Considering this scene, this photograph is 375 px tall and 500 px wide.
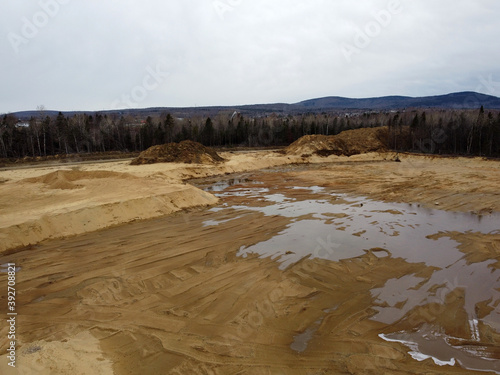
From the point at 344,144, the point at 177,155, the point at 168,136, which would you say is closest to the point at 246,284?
the point at 177,155

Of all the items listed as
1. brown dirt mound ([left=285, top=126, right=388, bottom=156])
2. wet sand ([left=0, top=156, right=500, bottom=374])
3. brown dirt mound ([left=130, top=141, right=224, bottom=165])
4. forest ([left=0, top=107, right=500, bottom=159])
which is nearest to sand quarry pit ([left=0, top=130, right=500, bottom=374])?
wet sand ([left=0, top=156, right=500, bottom=374])

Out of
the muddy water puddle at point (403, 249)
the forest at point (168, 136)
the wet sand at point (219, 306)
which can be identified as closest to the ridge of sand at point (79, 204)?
the wet sand at point (219, 306)

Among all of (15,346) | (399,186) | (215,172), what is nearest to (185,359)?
(15,346)

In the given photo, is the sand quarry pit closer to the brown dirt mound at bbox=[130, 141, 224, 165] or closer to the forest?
the brown dirt mound at bbox=[130, 141, 224, 165]

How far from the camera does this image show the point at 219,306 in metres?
6.16

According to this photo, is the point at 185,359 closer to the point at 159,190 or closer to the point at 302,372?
the point at 302,372

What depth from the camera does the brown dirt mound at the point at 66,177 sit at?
16469mm

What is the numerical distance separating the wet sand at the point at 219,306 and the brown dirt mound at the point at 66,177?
717cm

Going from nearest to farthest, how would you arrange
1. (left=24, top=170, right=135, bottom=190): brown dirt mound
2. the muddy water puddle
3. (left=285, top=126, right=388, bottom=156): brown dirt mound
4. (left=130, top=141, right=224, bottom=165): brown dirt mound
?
1. the muddy water puddle
2. (left=24, top=170, right=135, bottom=190): brown dirt mound
3. (left=130, top=141, right=224, bottom=165): brown dirt mound
4. (left=285, top=126, right=388, bottom=156): brown dirt mound

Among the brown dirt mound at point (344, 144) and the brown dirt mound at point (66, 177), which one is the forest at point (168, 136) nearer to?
the brown dirt mound at point (344, 144)

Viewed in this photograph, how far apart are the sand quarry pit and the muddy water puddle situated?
0.14ft

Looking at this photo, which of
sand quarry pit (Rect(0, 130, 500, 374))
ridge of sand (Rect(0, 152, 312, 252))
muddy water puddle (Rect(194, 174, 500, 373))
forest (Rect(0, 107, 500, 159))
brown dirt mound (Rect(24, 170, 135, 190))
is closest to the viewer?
sand quarry pit (Rect(0, 130, 500, 374))

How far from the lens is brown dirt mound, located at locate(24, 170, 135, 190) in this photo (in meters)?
16.5

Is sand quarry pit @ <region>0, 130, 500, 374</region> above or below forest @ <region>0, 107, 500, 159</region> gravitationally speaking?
below
